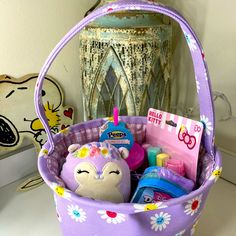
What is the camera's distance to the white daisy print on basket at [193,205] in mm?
401

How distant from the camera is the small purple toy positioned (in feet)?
1.48

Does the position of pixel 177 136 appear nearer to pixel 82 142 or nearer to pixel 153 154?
pixel 153 154

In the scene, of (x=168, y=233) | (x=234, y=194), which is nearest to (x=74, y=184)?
(x=168, y=233)

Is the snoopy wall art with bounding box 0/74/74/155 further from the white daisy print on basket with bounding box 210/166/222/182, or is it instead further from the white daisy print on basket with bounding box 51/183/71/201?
the white daisy print on basket with bounding box 210/166/222/182

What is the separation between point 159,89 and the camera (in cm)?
70

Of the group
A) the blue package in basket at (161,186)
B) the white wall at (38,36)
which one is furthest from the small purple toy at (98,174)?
the white wall at (38,36)

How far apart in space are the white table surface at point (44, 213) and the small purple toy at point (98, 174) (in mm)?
147

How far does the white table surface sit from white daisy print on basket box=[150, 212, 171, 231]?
0.59 feet

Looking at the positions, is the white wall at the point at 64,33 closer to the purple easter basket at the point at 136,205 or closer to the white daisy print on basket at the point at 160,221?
the purple easter basket at the point at 136,205

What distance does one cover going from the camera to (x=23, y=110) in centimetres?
67

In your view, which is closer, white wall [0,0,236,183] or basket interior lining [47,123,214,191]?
basket interior lining [47,123,214,191]

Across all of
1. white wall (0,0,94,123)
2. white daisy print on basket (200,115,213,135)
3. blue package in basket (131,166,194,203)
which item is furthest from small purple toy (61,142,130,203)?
white wall (0,0,94,123)

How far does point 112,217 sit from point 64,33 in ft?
1.46

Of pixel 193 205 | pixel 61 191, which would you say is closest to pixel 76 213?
pixel 61 191
